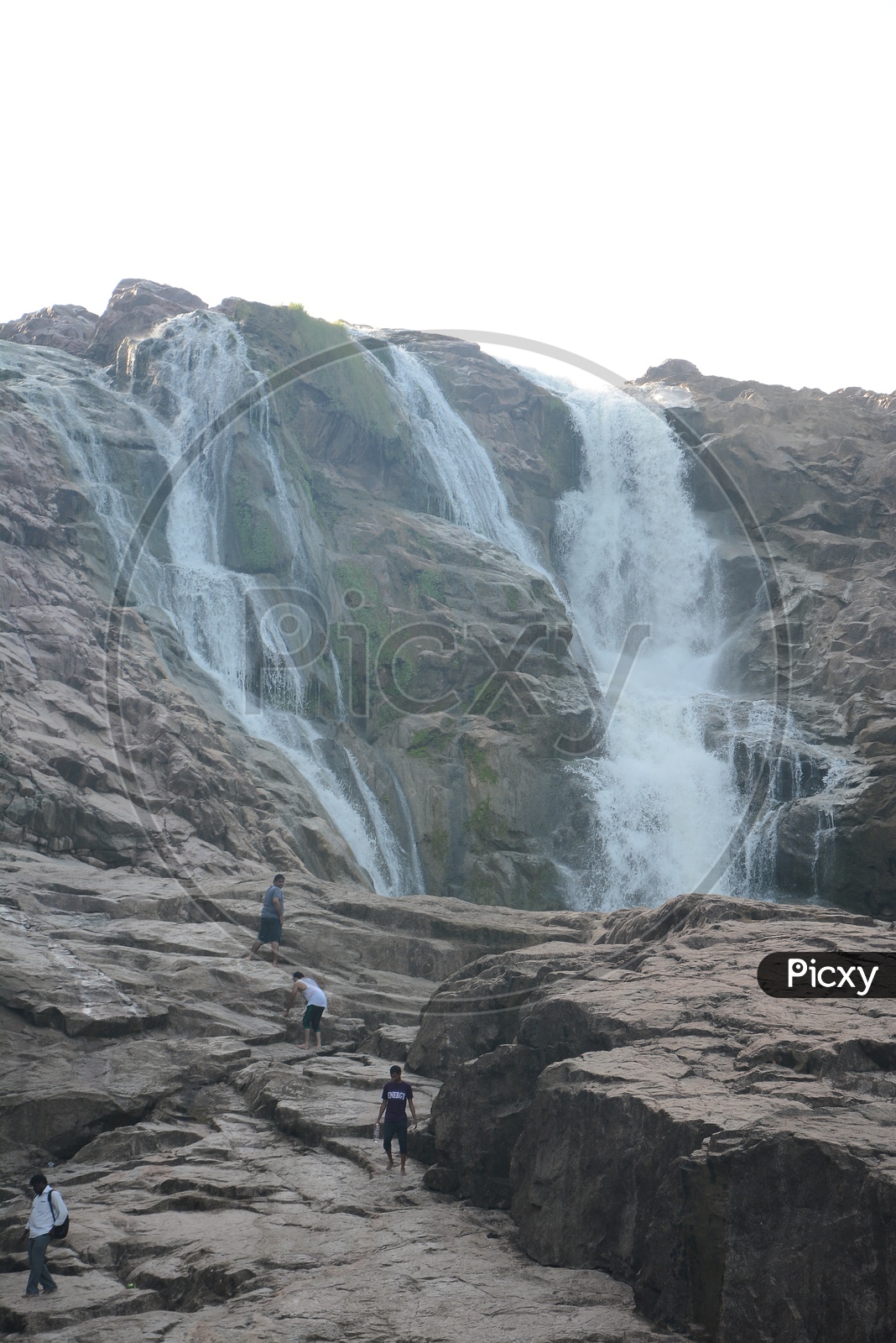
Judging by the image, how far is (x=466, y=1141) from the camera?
10742 mm

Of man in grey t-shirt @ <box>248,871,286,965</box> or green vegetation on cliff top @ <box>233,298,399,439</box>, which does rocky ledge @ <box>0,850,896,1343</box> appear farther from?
green vegetation on cliff top @ <box>233,298,399,439</box>

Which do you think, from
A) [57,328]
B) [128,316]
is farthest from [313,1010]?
[57,328]

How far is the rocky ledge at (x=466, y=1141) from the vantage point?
7359mm

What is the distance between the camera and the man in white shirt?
8.80 metres

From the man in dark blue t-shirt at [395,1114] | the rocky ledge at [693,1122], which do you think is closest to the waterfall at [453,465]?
the rocky ledge at [693,1122]

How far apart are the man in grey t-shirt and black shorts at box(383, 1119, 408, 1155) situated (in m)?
5.56

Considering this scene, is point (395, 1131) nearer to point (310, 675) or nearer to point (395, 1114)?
point (395, 1114)

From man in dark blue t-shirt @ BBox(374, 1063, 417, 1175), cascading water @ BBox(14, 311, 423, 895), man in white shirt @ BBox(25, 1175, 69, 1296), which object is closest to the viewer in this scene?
man in white shirt @ BBox(25, 1175, 69, 1296)

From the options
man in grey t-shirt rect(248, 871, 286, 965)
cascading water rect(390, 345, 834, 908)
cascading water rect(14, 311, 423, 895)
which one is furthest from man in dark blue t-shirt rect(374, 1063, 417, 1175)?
cascading water rect(390, 345, 834, 908)

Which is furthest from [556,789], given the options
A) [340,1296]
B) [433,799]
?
[340,1296]

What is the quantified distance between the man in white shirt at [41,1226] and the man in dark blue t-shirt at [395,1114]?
315 centimetres

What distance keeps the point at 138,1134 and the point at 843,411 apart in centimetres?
4358

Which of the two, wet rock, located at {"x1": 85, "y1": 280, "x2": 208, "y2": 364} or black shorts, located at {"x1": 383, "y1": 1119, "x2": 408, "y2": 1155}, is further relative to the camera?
wet rock, located at {"x1": 85, "y1": 280, "x2": 208, "y2": 364}

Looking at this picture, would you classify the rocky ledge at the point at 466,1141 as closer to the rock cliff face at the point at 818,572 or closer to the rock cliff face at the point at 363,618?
the rock cliff face at the point at 363,618
